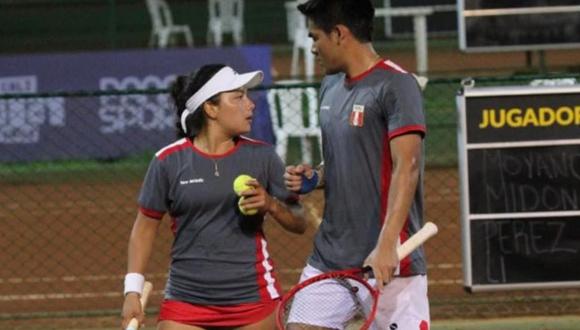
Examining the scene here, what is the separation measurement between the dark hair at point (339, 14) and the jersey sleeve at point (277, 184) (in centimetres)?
72

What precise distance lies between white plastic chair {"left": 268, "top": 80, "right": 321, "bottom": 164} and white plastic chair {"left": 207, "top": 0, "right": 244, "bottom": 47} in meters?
6.13

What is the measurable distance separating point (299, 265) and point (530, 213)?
10.3 feet

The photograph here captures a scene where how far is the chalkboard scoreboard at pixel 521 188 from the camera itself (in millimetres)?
9023

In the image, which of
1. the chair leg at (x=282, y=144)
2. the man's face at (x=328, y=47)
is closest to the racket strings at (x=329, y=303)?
the man's face at (x=328, y=47)

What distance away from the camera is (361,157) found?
20.0 ft

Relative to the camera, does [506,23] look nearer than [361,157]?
No

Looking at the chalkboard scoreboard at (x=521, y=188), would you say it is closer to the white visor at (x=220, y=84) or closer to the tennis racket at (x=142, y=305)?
the white visor at (x=220, y=84)

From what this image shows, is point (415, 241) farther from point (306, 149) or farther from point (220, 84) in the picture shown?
point (306, 149)

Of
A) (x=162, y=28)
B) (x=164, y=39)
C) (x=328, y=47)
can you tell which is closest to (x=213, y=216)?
(x=328, y=47)

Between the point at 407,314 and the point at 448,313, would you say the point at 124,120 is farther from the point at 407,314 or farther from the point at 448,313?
the point at 407,314

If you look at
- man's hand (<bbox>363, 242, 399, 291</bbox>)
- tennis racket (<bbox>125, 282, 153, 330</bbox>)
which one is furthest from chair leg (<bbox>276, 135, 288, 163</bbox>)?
man's hand (<bbox>363, 242, 399, 291</bbox>)

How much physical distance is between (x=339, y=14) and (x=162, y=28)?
15901 mm

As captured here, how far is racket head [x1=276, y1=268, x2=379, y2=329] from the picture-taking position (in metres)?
6.13

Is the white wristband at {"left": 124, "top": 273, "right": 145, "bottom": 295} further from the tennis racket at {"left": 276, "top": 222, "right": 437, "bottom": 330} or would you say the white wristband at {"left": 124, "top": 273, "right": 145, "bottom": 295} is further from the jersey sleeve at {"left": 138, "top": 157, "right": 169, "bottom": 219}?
the tennis racket at {"left": 276, "top": 222, "right": 437, "bottom": 330}
